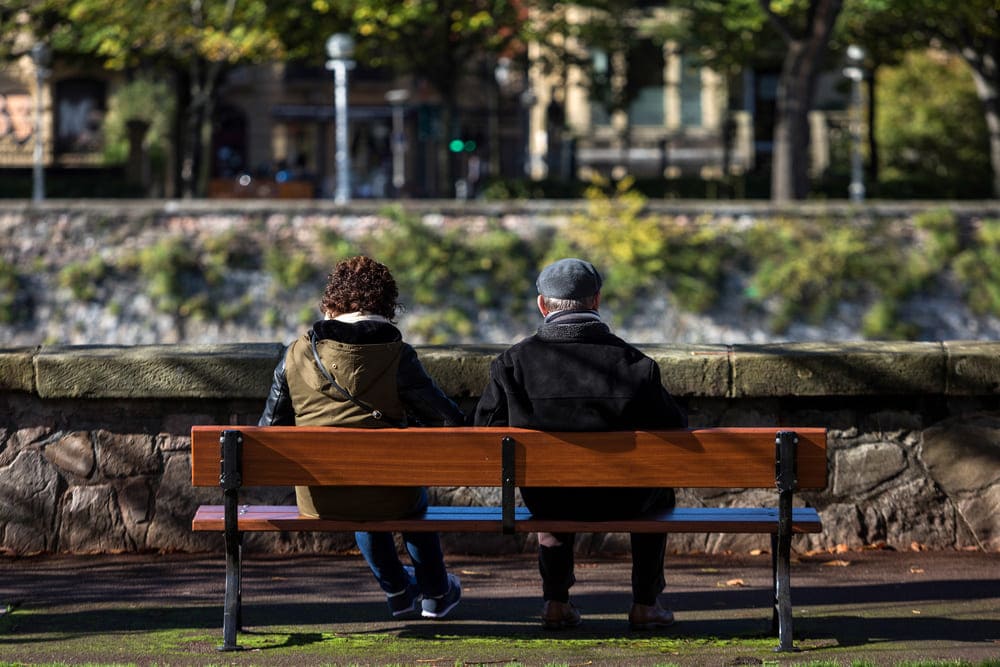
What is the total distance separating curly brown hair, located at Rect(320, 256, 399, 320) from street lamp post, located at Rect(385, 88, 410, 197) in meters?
36.8

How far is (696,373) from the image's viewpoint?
7246mm

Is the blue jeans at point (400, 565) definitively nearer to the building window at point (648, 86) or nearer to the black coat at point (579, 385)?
the black coat at point (579, 385)

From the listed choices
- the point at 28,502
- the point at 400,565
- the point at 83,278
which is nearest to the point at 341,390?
the point at 400,565

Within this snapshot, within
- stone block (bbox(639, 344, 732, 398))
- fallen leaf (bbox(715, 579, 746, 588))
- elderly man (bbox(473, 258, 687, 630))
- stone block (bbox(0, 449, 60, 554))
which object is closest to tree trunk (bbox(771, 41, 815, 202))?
stone block (bbox(639, 344, 732, 398))

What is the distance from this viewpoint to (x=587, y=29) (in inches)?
1361

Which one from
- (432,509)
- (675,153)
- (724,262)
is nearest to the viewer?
(432,509)

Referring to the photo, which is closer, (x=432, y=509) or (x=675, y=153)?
(x=432, y=509)

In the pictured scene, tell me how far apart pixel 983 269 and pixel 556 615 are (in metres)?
18.9

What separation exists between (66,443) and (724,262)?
1765cm

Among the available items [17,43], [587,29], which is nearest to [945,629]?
[587,29]

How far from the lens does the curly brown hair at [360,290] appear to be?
5945 millimetres

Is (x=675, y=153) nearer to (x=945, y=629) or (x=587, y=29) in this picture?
(x=587, y=29)

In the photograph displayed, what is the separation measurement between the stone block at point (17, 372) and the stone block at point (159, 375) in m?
0.04

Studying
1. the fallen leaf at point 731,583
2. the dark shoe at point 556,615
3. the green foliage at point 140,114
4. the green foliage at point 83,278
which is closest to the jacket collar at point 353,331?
the dark shoe at point 556,615
